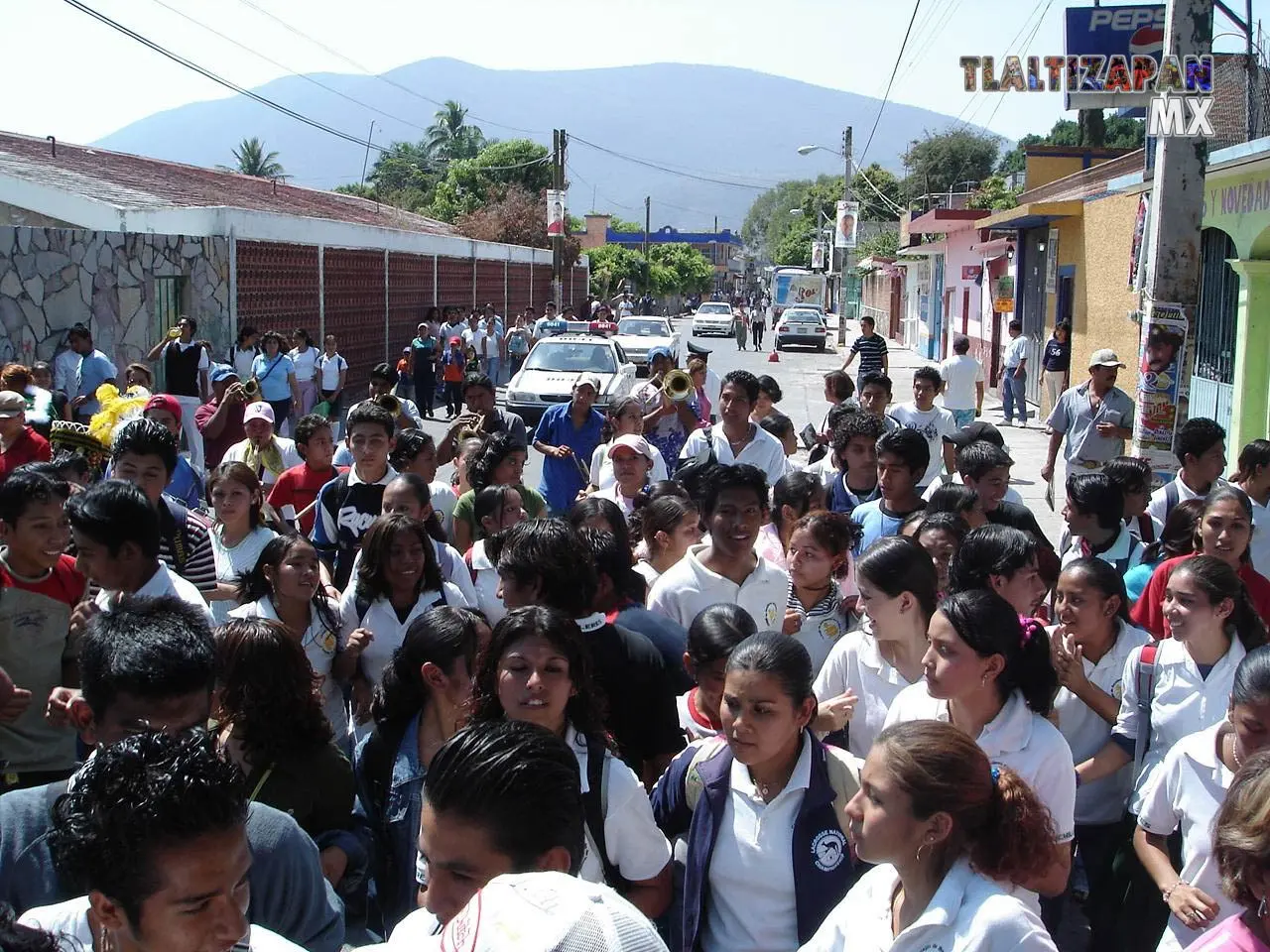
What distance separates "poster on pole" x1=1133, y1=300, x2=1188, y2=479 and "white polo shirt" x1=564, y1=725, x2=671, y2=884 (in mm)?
5501

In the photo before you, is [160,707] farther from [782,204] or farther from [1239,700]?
[782,204]

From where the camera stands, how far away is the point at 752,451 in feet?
26.6

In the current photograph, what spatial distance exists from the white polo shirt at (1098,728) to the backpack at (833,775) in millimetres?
1345

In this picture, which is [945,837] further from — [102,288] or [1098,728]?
[102,288]

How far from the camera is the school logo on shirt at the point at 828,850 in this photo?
10.9 feet

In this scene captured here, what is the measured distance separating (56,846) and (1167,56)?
294 inches

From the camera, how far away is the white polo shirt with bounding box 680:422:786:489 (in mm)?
8039

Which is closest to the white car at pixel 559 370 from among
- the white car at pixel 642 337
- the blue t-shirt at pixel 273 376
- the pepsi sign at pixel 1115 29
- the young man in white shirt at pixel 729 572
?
the blue t-shirt at pixel 273 376

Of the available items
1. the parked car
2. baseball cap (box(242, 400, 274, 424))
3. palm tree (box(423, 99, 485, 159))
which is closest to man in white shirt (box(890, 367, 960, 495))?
baseball cap (box(242, 400, 274, 424))

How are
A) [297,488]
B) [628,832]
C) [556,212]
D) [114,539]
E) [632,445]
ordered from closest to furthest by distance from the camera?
1. [628,832]
2. [114,539]
3. [632,445]
4. [297,488]
5. [556,212]

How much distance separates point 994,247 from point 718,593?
26366 millimetres

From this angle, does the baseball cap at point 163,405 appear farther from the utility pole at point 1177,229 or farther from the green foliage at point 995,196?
the green foliage at point 995,196

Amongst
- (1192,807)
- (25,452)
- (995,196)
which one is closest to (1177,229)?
(1192,807)

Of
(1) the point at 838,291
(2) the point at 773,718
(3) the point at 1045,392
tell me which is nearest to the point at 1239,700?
(2) the point at 773,718
